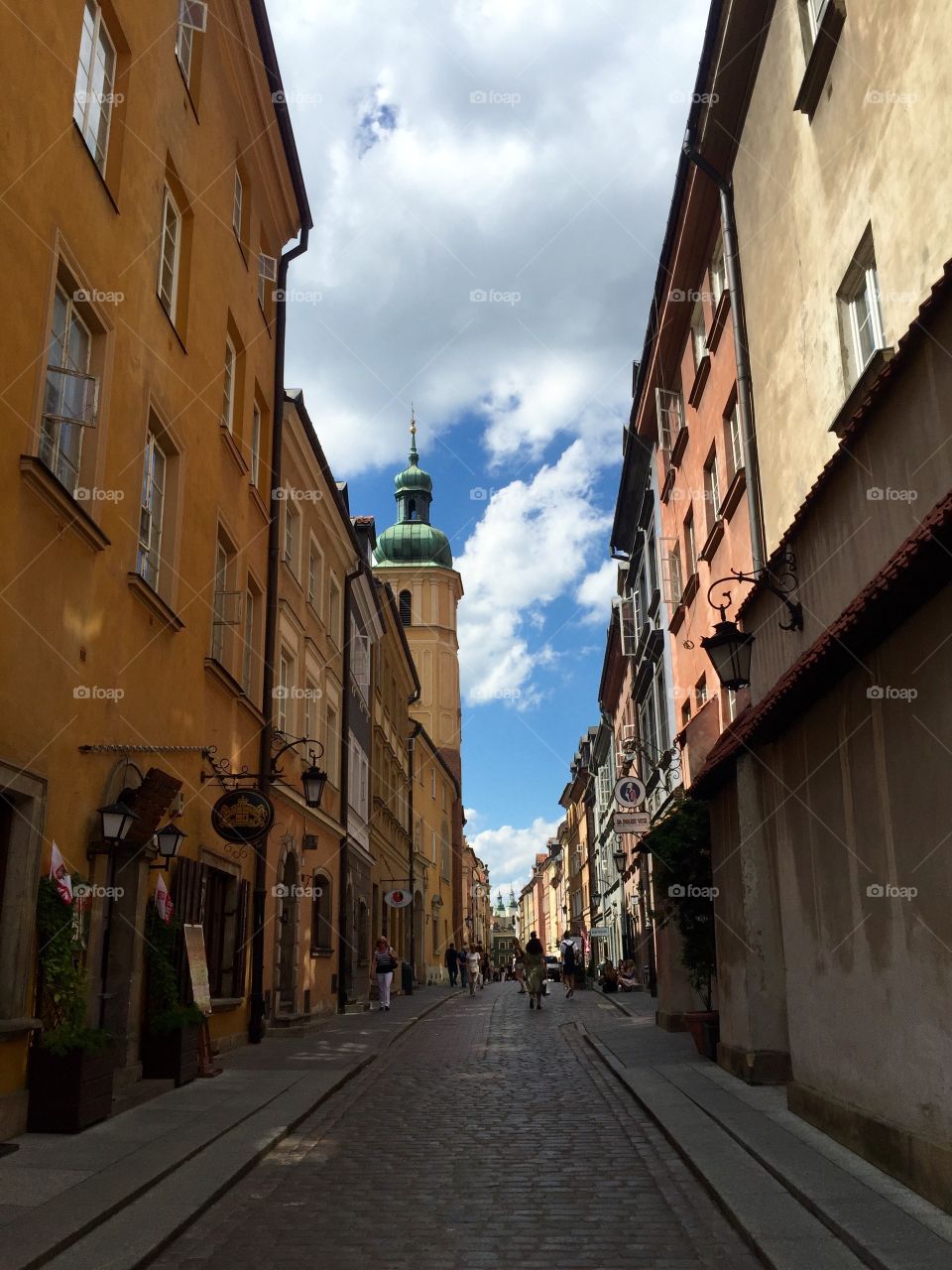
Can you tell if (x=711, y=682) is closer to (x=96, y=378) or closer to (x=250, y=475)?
(x=250, y=475)

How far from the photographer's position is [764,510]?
14.8m

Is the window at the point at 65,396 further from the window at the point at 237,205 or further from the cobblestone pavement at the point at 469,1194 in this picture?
the window at the point at 237,205

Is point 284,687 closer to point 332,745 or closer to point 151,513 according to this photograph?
point 332,745

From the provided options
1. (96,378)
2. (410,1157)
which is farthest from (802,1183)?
(96,378)

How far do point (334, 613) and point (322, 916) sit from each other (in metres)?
6.87

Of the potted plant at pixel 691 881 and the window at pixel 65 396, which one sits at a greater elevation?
the window at pixel 65 396

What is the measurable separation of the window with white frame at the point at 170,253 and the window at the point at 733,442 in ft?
25.6

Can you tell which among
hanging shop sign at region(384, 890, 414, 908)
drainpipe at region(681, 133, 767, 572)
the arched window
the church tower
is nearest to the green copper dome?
the church tower

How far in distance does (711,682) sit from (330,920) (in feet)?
33.2

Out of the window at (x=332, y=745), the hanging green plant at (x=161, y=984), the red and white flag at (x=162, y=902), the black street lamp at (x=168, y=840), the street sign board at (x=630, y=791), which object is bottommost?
the hanging green plant at (x=161, y=984)

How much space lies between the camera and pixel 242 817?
1405 cm

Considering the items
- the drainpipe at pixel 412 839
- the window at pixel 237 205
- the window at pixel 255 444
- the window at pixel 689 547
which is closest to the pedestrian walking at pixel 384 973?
the window at pixel 689 547

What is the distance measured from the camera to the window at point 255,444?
18.6 metres

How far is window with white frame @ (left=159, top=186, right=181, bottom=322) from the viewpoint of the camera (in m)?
13.7
